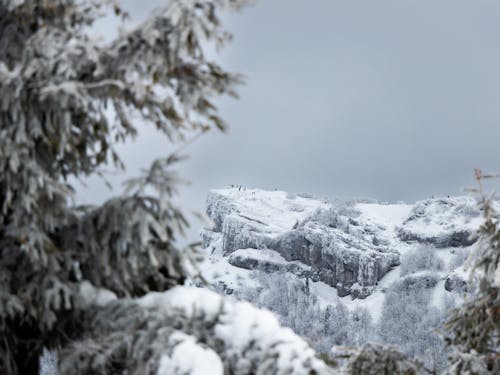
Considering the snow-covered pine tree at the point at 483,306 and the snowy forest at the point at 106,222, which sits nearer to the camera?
the snowy forest at the point at 106,222

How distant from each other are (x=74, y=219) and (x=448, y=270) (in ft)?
616

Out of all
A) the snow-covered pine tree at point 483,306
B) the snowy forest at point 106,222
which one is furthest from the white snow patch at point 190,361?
the snow-covered pine tree at point 483,306

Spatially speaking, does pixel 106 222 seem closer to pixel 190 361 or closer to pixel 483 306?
pixel 190 361

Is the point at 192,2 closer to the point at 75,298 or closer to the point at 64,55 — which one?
the point at 64,55

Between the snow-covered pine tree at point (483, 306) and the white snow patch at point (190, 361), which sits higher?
the snow-covered pine tree at point (483, 306)

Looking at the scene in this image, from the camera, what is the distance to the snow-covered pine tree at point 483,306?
19.1 ft

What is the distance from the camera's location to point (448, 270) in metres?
179

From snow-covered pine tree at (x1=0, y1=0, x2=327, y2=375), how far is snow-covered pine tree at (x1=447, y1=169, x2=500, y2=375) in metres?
2.88

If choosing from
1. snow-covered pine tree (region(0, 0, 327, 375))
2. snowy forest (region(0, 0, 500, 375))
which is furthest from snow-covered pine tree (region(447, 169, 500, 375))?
snow-covered pine tree (region(0, 0, 327, 375))

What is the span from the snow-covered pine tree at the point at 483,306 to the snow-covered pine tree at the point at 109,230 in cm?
288

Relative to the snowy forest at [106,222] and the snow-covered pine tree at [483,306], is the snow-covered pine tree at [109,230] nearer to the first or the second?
the snowy forest at [106,222]

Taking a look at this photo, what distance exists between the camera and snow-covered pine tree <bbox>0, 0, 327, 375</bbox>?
382 centimetres

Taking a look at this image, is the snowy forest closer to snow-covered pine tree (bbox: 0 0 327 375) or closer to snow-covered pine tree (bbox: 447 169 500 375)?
snow-covered pine tree (bbox: 0 0 327 375)

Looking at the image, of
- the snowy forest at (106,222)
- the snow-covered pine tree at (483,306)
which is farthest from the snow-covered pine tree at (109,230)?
the snow-covered pine tree at (483,306)
